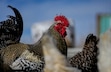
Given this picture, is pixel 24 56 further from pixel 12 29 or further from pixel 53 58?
pixel 53 58

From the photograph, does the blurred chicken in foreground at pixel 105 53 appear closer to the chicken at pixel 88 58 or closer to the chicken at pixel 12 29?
the chicken at pixel 88 58

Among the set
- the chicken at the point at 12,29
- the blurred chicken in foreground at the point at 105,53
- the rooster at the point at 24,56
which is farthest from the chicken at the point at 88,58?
the chicken at the point at 12,29

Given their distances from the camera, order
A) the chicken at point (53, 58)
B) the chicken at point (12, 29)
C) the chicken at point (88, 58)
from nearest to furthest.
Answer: the chicken at point (53, 58), the chicken at point (88, 58), the chicken at point (12, 29)

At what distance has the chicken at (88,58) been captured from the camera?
5.56ft

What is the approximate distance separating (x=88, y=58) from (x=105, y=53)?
0.39 meters

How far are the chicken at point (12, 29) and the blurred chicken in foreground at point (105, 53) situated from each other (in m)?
0.86

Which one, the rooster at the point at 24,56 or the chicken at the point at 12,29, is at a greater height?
the chicken at the point at 12,29

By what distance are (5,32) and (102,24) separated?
3948mm

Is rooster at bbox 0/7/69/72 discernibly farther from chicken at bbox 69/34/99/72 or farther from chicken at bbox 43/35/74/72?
chicken at bbox 43/35/74/72

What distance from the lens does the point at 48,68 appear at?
4.37 feet

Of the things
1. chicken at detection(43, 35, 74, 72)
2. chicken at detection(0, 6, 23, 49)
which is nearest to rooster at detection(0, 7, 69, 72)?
chicken at detection(0, 6, 23, 49)

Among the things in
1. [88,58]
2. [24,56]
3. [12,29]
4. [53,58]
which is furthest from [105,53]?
[12,29]

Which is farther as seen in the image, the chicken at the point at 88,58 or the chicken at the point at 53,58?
the chicken at the point at 88,58

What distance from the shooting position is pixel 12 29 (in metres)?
2.15
